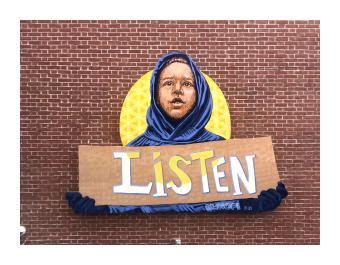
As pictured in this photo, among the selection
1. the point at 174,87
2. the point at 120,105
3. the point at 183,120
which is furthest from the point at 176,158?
the point at 120,105

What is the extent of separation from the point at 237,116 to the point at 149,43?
1.84 meters

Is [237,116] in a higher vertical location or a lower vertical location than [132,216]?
higher

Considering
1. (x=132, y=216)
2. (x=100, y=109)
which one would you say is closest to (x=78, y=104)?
(x=100, y=109)

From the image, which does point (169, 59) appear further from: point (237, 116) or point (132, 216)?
point (132, 216)

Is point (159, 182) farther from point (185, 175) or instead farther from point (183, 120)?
point (183, 120)

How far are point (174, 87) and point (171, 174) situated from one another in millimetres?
1382

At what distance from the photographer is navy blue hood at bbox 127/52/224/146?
28.7 feet

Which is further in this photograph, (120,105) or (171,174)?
(120,105)

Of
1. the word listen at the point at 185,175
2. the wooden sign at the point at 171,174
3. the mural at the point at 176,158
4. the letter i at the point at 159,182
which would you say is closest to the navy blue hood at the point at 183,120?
the mural at the point at 176,158

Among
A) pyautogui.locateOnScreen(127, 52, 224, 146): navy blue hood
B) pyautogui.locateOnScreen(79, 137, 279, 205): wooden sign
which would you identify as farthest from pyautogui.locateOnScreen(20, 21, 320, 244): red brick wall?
pyautogui.locateOnScreen(79, 137, 279, 205): wooden sign

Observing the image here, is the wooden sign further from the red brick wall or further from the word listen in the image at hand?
the red brick wall

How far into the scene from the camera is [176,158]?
866cm

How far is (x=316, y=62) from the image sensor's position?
8.89 metres

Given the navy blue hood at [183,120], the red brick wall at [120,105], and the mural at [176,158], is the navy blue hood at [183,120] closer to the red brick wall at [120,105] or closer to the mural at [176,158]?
the mural at [176,158]
